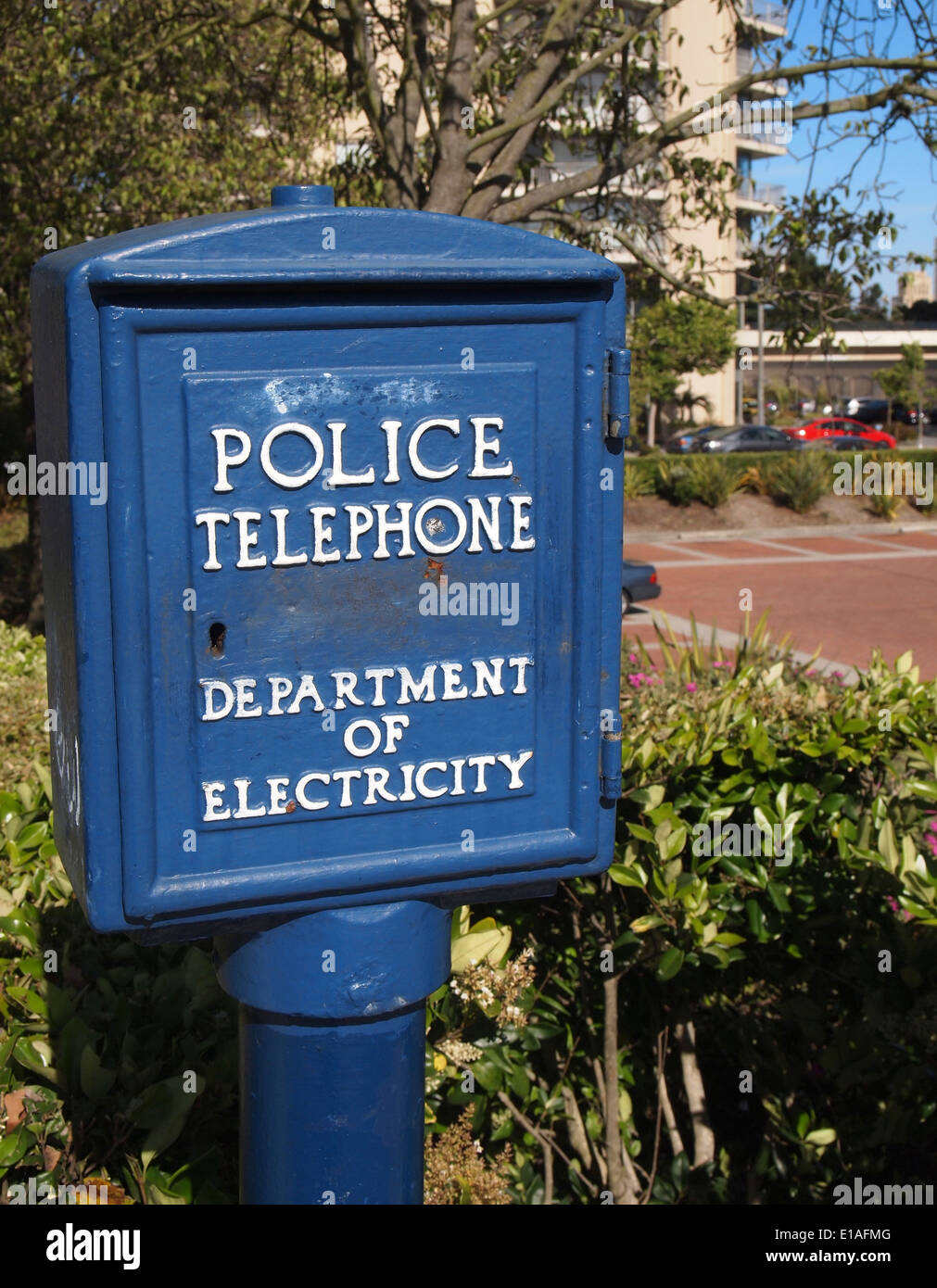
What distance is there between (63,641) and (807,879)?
1.86m

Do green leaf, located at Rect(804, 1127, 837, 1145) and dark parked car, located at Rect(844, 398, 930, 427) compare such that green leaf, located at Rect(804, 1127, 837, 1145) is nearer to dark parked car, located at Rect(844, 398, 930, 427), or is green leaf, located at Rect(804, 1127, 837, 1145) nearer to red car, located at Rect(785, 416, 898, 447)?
red car, located at Rect(785, 416, 898, 447)

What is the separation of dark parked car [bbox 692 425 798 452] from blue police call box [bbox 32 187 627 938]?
2600 cm

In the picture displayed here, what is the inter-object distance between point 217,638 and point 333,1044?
57 centimetres

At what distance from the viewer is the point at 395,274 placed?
4.96 feet

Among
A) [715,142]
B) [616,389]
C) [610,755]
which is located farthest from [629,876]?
[715,142]

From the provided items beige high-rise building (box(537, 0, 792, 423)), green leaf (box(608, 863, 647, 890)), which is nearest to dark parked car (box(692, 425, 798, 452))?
beige high-rise building (box(537, 0, 792, 423))

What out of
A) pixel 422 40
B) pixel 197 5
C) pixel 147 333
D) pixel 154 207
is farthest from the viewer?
pixel 154 207

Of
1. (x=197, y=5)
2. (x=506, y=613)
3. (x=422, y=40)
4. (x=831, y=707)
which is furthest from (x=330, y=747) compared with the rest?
(x=197, y=5)

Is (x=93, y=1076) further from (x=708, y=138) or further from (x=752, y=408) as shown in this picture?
(x=752, y=408)

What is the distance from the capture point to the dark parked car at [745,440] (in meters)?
27.2

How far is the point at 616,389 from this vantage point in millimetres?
1655

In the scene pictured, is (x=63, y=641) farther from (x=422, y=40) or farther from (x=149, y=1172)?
(x=422, y=40)

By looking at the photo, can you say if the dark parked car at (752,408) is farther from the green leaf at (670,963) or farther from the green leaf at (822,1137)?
the green leaf at (670,963)

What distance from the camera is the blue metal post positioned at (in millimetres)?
1674
